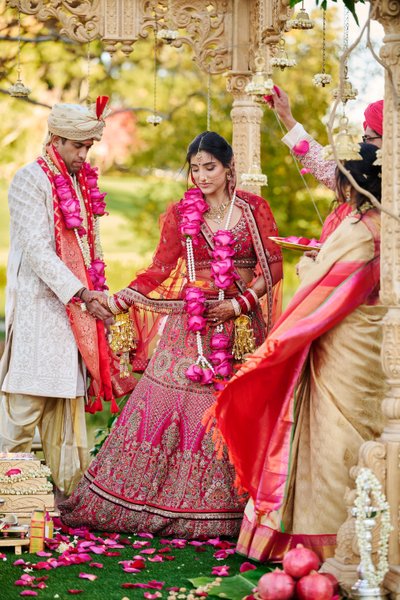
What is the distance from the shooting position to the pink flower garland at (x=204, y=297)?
6164mm

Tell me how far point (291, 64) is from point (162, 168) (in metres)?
11.7

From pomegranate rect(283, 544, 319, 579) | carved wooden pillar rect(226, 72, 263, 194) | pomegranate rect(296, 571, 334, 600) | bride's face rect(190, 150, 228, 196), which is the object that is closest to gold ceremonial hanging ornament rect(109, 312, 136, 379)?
bride's face rect(190, 150, 228, 196)

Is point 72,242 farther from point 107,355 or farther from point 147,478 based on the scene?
point 147,478

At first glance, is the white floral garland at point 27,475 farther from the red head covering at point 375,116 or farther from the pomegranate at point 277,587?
the red head covering at point 375,116

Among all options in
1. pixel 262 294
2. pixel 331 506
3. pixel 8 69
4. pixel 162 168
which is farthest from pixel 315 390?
pixel 162 168

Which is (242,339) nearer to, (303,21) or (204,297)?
(204,297)

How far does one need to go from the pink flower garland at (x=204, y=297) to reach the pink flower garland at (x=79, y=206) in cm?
63

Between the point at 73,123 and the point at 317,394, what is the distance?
2.18m

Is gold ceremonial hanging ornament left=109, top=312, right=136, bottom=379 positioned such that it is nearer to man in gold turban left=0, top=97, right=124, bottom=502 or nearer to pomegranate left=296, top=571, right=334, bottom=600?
man in gold turban left=0, top=97, right=124, bottom=502

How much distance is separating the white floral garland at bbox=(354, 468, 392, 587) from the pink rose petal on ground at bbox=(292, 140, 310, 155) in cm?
223

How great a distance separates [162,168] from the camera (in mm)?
17875

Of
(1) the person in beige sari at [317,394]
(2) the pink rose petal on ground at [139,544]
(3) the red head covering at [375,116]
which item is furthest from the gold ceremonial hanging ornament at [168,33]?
(2) the pink rose petal on ground at [139,544]

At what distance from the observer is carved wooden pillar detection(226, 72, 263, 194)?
7.33m

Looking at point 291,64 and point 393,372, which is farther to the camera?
point 291,64
